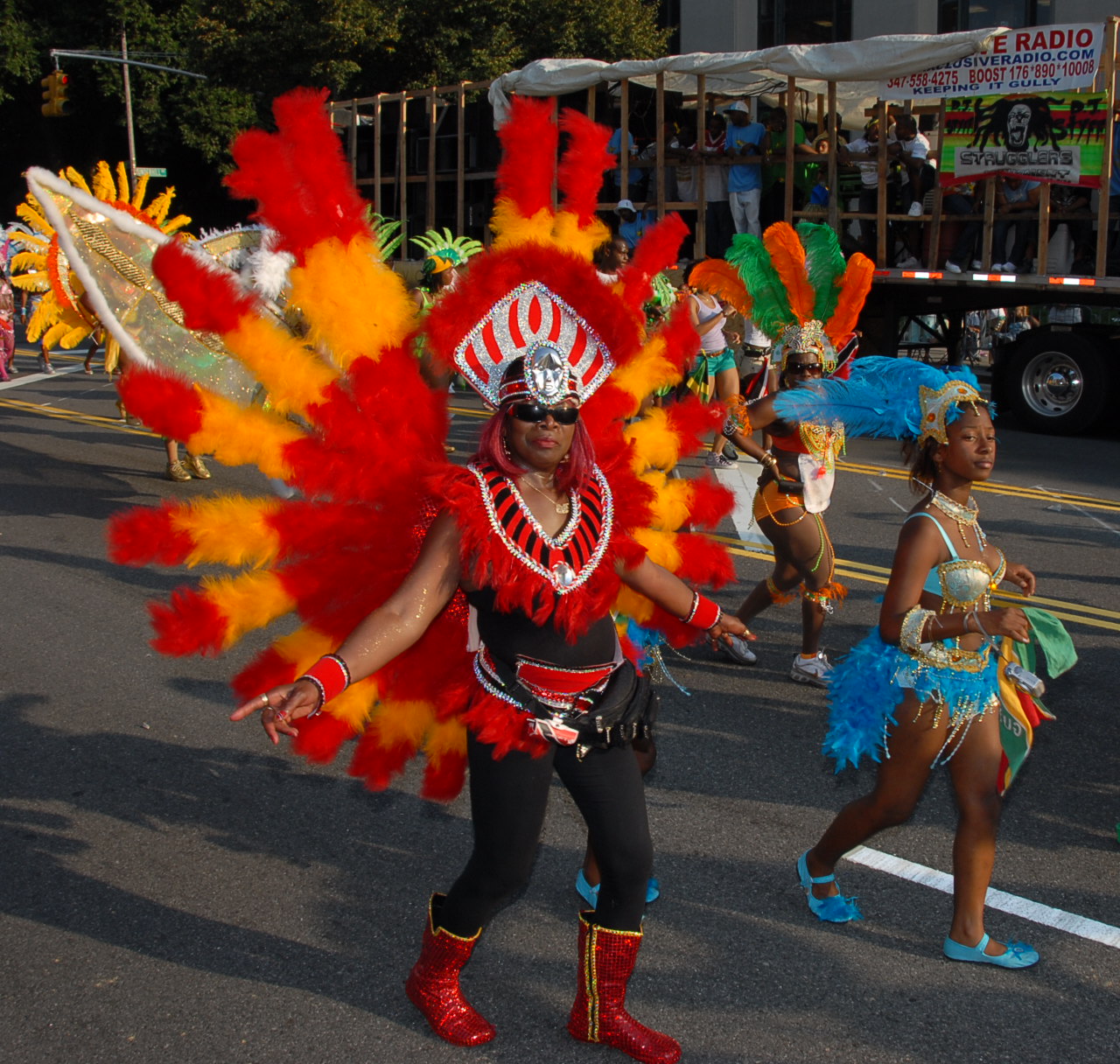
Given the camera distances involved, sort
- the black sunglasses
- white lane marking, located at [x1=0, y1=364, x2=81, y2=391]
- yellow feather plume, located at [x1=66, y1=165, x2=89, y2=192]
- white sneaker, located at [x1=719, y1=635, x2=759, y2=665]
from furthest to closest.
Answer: white lane marking, located at [x1=0, y1=364, x2=81, y2=391] → yellow feather plume, located at [x1=66, y1=165, x2=89, y2=192] → white sneaker, located at [x1=719, y1=635, x2=759, y2=665] → the black sunglasses

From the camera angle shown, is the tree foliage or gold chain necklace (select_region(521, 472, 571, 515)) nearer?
gold chain necklace (select_region(521, 472, 571, 515))

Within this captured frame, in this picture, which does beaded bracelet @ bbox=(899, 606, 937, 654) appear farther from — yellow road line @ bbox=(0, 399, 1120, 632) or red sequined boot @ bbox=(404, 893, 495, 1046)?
yellow road line @ bbox=(0, 399, 1120, 632)

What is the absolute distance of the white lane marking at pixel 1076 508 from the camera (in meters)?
9.03

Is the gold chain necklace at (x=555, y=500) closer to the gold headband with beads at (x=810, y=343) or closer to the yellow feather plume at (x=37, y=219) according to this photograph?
the gold headband with beads at (x=810, y=343)

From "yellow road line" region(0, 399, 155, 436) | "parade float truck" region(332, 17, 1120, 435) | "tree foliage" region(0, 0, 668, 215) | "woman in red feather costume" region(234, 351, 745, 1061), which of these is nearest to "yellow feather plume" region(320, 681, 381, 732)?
"woman in red feather costume" region(234, 351, 745, 1061)

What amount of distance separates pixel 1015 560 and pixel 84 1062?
6.54 meters

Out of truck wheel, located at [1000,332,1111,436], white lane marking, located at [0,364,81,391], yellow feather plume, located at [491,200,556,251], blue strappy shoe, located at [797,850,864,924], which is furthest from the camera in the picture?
white lane marking, located at [0,364,81,391]

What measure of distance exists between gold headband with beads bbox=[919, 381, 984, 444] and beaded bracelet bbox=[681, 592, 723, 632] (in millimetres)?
872

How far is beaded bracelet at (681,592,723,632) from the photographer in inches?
129

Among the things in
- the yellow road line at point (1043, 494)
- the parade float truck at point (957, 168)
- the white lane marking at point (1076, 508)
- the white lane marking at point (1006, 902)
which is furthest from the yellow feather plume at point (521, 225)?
the parade float truck at point (957, 168)

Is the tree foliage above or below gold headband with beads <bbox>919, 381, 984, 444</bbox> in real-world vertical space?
above

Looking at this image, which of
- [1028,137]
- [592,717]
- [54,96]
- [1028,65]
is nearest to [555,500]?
[592,717]

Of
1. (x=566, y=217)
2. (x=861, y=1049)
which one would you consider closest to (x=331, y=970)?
(x=861, y=1049)

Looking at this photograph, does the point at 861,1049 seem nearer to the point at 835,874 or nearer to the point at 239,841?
the point at 835,874
